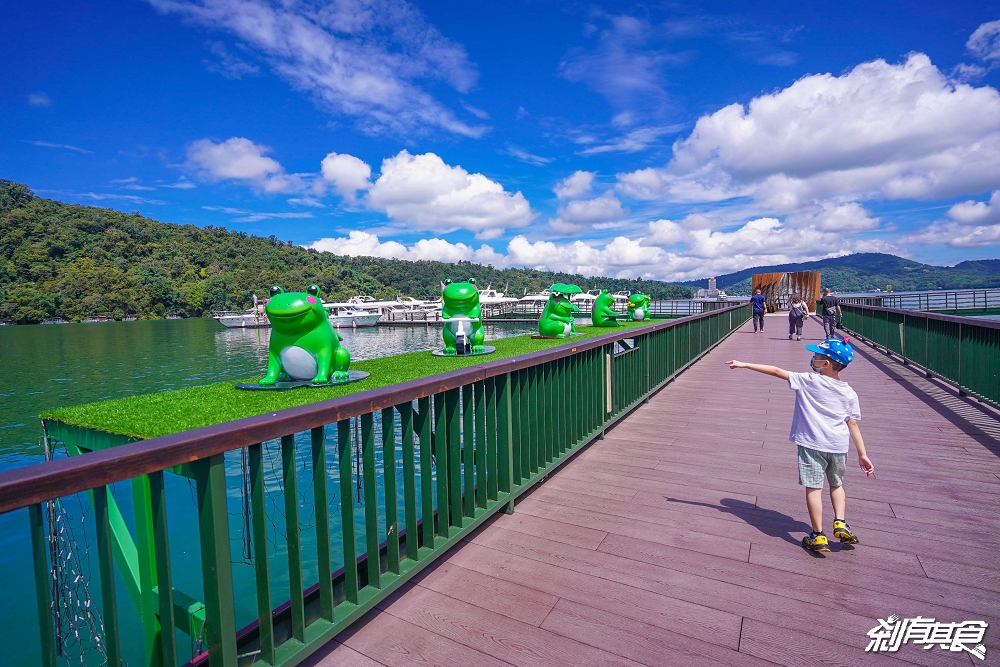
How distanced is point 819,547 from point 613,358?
272 centimetres

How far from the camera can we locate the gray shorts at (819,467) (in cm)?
268

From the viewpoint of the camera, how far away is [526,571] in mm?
2549

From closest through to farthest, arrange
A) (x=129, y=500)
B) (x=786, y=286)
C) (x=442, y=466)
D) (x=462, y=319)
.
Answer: (x=442, y=466) → (x=129, y=500) → (x=462, y=319) → (x=786, y=286)

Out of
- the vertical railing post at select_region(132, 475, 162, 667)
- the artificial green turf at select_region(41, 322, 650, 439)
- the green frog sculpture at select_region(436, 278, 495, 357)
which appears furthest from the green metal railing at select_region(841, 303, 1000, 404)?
the green frog sculpture at select_region(436, 278, 495, 357)

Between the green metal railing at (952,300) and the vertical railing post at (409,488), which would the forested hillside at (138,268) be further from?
the vertical railing post at (409,488)

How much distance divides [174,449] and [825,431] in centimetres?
283

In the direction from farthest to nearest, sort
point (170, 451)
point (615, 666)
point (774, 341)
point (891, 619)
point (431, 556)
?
1. point (774, 341)
2. point (431, 556)
3. point (891, 619)
4. point (615, 666)
5. point (170, 451)

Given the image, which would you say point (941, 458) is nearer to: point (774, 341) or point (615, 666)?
point (615, 666)

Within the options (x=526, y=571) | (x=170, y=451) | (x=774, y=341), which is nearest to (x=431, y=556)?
(x=526, y=571)

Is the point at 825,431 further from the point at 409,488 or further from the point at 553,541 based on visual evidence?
the point at 409,488

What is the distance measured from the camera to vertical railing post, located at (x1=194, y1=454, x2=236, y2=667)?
1.56 meters

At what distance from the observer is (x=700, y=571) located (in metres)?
2.52

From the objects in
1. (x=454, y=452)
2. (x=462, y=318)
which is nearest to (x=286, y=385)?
(x=462, y=318)

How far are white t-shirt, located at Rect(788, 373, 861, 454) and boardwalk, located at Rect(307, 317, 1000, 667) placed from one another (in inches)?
22.2
